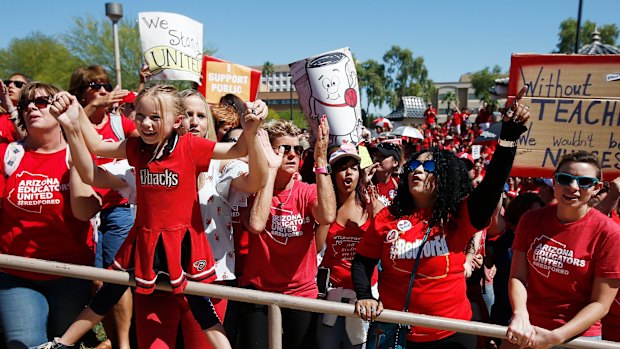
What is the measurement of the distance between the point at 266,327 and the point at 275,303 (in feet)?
2.49

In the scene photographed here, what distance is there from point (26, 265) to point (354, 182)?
6.78 ft

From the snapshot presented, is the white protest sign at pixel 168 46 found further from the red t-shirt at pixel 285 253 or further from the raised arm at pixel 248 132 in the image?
the raised arm at pixel 248 132

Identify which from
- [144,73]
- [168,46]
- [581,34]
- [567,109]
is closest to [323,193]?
[567,109]

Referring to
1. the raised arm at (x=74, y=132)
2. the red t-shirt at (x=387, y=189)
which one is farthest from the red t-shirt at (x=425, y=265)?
the red t-shirt at (x=387, y=189)

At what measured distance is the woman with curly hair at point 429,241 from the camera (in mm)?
2623

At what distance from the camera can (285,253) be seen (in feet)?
10.3

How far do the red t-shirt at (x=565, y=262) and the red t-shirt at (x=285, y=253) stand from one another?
1242 mm

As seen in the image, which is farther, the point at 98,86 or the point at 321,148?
the point at 98,86

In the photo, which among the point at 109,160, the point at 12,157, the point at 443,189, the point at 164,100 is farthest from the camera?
the point at 109,160

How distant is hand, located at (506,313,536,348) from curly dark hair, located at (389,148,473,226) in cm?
62

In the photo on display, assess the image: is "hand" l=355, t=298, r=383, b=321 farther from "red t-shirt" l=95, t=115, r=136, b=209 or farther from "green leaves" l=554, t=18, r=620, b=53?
"green leaves" l=554, t=18, r=620, b=53

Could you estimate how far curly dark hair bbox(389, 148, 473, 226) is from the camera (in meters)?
2.73

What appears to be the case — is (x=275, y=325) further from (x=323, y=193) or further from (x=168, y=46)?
(x=168, y=46)

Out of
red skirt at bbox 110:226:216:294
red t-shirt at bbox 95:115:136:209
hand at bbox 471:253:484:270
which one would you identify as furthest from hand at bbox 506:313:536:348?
red t-shirt at bbox 95:115:136:209
